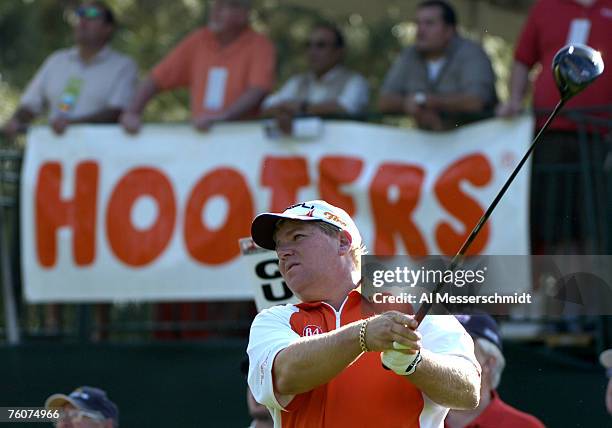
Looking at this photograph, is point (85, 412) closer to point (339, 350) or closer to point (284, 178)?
point (284, 178)

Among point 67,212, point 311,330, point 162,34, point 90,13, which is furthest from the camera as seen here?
point 162,34

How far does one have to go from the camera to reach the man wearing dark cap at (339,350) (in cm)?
405

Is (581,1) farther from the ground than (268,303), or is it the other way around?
(581,1)

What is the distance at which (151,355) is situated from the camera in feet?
28.0

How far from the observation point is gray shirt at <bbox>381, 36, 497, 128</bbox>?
9.04 m

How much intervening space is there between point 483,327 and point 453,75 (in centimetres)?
340

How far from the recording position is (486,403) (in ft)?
19.7

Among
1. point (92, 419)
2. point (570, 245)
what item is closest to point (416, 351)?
point (92, 419)

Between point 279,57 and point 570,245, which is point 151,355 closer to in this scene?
point 570,245

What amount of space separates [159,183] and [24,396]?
1562 mm

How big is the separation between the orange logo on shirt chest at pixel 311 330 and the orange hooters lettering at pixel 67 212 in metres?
4.73

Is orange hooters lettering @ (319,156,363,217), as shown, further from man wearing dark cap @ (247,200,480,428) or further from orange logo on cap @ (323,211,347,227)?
orange logo on cap @ (323,211,347,227)

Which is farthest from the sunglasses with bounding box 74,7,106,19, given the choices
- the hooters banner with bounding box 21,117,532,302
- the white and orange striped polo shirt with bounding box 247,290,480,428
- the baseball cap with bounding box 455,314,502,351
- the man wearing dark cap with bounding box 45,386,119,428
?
the white and orange striped polo shirt with bounding box 247,290,480,428

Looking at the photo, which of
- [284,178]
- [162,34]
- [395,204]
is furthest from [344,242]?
[162,34]
